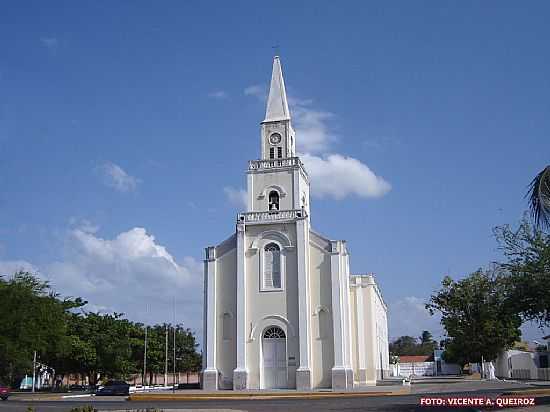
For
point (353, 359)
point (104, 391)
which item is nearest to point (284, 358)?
point (353, 359)

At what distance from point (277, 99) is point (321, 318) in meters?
16.1

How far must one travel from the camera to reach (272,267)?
4094cm

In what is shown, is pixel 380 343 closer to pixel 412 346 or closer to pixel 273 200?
pixel 273 200

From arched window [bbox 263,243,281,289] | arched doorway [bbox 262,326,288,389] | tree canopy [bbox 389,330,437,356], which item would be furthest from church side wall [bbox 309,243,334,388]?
tree canopy [bbox 389,330,437,356]

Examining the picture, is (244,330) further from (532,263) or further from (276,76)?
(532,263)

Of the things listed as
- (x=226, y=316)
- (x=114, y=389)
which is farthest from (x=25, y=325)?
(x=226, y=316)

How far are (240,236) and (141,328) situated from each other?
29.5m

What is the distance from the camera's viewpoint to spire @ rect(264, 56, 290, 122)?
45.4 metres

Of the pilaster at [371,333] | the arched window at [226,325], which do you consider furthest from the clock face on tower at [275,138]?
the pilaster at [371,333]

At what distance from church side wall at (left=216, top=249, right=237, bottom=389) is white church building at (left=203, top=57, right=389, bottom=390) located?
6 centimetres

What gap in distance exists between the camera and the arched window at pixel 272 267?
4056 cm

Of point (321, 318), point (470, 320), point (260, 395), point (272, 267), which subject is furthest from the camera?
point (470, 320)

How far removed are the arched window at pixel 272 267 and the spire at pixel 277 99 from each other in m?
9.43

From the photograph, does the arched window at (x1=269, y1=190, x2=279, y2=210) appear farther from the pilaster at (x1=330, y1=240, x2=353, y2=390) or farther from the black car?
the black car
